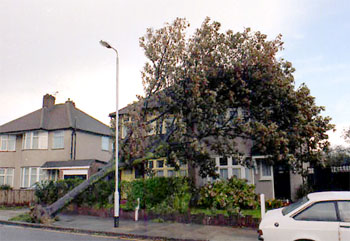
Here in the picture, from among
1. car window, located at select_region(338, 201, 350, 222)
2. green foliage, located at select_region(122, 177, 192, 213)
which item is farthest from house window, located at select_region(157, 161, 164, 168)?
car window, located at select_region(338, 201, 350, 222)

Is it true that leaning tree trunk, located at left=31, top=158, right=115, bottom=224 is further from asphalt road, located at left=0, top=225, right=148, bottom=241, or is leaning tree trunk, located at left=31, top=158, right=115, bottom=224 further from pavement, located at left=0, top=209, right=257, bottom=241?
asphalt road, located at left=0, top=225, right=148, bottom=241

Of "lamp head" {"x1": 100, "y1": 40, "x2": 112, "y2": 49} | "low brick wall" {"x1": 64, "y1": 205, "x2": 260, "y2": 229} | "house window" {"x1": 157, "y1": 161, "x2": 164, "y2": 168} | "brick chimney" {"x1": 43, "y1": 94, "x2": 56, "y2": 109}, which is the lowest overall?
"low brick wall" {"x1": 64, "y1": 205, "x2": 260, "y2": 229}

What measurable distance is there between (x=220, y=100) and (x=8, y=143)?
2223 centimetres

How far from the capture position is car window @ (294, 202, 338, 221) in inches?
268

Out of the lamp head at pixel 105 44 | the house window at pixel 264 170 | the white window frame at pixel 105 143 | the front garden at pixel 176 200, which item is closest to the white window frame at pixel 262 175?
the house window at pixel 264 170

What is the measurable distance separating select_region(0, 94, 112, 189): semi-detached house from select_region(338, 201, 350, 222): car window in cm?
1995

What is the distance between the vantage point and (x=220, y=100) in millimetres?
14086

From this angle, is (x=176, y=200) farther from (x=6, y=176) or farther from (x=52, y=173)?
(x=6, y=176)

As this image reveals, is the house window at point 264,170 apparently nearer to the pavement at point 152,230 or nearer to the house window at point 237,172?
the house window at point 237,172

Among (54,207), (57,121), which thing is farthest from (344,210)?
(57,121)

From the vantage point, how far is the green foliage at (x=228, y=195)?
14.6 metres

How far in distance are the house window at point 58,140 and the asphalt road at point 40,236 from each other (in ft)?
45.9

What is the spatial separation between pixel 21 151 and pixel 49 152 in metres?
2.91

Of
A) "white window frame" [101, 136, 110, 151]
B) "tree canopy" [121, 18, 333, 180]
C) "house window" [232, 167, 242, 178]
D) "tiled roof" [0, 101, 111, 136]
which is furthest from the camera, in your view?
"white window frame" [101, 136, 110, 151]
